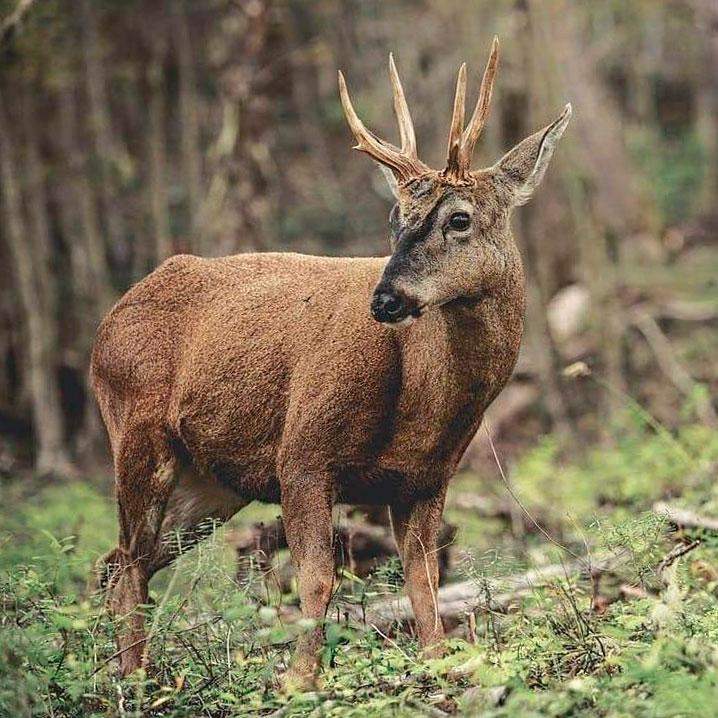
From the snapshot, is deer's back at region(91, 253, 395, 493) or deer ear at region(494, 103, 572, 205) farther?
deer ear at region(494, 103, 572, 205)

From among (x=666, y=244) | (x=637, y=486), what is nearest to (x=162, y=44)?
(x=666, y=244)

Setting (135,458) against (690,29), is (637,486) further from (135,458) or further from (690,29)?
(690,29)

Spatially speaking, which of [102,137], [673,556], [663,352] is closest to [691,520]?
[673,556]

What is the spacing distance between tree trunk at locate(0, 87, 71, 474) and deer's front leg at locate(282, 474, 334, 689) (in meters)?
9.75

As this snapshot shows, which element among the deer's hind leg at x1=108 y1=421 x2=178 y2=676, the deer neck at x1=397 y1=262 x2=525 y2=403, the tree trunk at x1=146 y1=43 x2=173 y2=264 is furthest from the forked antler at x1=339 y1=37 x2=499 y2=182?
the tree trunk at x1=146 y1=43 x2=173 y2=264

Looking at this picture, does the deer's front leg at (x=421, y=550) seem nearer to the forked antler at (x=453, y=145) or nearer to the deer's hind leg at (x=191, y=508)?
the deer's hind leg at (x=191, y=508)

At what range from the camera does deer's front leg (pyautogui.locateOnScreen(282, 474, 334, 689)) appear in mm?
6027

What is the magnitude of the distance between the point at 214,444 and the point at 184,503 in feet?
2.42

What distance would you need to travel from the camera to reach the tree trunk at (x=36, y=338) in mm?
15695

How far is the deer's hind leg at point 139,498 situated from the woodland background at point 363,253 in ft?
0.75

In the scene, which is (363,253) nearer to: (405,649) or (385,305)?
(405,649)

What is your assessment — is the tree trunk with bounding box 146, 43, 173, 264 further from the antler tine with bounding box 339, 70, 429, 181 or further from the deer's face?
the deer's face

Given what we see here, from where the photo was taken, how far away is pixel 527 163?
636cm

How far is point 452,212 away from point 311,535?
167cm
